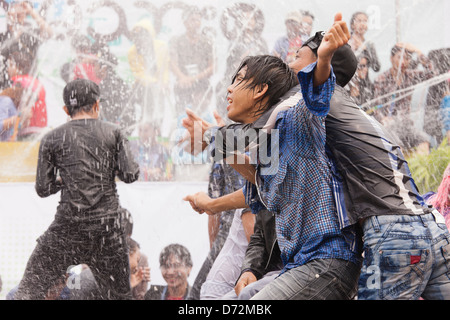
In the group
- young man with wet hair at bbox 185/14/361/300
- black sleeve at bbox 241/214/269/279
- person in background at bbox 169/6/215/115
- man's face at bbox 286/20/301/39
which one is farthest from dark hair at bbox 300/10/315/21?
young man with wet hair at bbox 185/14/361/300

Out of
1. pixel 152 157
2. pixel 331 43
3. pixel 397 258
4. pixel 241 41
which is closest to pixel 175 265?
pixel 152 157

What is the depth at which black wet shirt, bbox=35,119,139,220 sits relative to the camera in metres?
4.71

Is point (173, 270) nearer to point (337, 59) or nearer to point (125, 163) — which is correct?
point (125, 163)

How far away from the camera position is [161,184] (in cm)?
613

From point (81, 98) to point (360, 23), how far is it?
10.3 ft

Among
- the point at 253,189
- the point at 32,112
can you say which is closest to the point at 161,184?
the point at 32,112

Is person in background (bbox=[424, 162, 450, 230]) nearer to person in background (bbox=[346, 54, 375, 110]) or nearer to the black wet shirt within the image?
the black wet shirt

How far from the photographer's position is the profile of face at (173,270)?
594cm

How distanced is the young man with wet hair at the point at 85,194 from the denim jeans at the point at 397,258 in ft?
9.40

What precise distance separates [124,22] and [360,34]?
249cm

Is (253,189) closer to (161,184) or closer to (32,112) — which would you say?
(161,184)

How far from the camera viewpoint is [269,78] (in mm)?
2568

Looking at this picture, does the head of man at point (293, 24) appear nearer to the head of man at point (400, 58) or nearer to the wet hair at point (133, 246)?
the head of man at point (400, 58)

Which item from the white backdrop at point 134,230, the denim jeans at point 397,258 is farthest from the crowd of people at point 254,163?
the white backdrop at point 134,230
